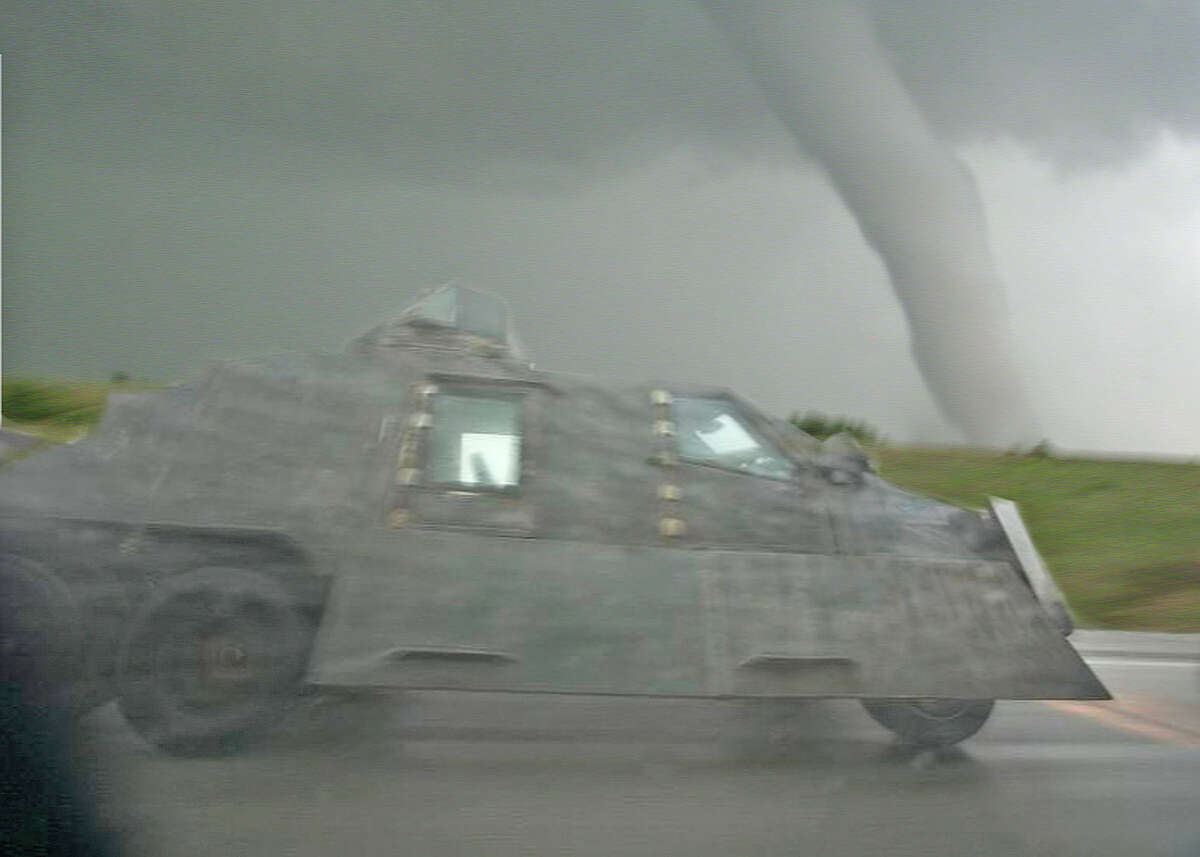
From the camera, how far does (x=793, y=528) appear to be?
3826 millimetres

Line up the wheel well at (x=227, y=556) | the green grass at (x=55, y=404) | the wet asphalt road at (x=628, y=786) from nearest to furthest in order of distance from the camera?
the wet asphalt road at (x=628, y=786), the wheel well at (x=227, y=556), the green grass at (x=55, y=404)

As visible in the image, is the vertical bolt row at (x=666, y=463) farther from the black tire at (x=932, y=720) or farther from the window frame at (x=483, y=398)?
the black tire at (x=932, y=720)

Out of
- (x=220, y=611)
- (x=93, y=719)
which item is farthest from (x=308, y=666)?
(x=93, y=719)

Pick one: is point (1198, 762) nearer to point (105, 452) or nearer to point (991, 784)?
point (991, 784)

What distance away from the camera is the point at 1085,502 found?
4406mm

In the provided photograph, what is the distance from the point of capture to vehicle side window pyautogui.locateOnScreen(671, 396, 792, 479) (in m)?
3.94

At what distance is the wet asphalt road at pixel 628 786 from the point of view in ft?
10.9

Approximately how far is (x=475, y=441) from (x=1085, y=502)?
92.5 inches

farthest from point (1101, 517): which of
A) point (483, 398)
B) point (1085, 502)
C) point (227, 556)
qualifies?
point (227, 556)

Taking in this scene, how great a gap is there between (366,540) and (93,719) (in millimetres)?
1022

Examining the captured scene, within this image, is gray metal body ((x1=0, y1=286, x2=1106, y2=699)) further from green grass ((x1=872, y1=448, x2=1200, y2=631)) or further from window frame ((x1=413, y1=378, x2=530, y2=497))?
green grass ((x1=872, y1=448, x2=1200, y2=631))

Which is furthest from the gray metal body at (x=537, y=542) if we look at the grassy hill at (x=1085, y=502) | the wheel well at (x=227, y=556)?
the grassy hill at (x=1085, y=502)

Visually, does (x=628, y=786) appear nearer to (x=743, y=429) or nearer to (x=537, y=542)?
(x=537, y=542)

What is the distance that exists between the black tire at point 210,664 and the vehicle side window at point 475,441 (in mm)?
643
